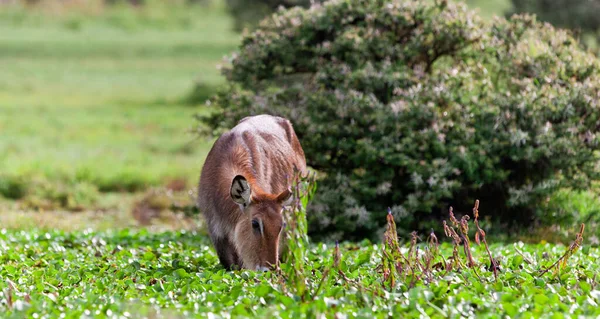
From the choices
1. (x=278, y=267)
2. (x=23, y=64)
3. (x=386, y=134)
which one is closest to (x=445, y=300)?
(x=278, y=267)

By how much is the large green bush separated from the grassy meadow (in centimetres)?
75

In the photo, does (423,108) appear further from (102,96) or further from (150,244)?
(102,96)

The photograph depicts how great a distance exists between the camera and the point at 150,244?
1277cm

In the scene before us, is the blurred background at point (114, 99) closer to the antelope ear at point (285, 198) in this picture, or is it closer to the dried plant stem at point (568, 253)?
the dried plant stem at point (568, 253)

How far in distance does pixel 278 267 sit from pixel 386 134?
6.23 meters

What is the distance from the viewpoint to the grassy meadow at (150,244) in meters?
7.35

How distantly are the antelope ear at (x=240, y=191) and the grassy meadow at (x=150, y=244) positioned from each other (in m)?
0.75

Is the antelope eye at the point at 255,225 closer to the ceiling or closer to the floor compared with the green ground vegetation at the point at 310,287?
closer to the ceiling

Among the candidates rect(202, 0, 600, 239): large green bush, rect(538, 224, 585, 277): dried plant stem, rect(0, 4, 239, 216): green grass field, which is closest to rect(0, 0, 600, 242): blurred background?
rect(0, 4, 239, 216): green grass field

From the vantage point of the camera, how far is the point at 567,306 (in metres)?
7.32

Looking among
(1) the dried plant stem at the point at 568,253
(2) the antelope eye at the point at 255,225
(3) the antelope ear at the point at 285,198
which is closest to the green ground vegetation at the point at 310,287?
(1) the dried plant stem at the point at 568,253

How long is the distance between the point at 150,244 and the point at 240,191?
4.23 m

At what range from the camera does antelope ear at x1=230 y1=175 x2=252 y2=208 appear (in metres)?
8.87

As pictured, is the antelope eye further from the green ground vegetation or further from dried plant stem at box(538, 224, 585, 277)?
dried plant stem at box(538, 224, 585, 277)
